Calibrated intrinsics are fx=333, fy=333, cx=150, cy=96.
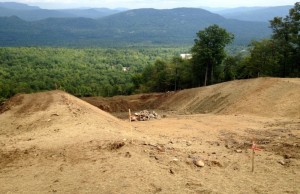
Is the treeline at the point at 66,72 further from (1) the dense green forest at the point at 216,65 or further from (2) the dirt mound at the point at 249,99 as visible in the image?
(2) the dirt mound at the point at 249,99

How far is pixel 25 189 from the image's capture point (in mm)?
11039

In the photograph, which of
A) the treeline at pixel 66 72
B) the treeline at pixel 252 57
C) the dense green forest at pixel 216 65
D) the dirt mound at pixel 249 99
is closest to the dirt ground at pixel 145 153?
the dirt mound at pixel 249 99

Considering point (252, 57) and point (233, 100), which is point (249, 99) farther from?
point (252, 57)

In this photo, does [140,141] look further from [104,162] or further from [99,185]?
[99,185]

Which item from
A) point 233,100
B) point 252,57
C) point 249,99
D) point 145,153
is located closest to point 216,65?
point 252,57

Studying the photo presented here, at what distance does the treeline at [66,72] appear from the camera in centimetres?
7969

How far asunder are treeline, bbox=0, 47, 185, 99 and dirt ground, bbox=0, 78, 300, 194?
5481 cm

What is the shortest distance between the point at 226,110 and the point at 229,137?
34.1 ft

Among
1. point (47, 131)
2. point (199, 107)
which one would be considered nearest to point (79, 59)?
point (199, 107)

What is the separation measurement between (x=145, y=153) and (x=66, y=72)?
11138 cm

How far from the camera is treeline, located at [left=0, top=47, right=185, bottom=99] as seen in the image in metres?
79.7

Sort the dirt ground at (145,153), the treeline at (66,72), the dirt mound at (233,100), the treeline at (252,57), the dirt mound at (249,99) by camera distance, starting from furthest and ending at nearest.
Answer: the treeline at (66,72), the treeline at (252,57), the dirt mound at (233,100), the dirt mound at (249,99), the dirt ground at (145,153)

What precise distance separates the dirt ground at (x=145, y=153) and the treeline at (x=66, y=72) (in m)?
54.8

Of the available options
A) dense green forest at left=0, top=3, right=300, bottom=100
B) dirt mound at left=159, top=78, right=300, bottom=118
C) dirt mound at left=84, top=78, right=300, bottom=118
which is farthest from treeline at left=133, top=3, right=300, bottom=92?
dirt mound at left=159, top=78, right=300, bottom=118
